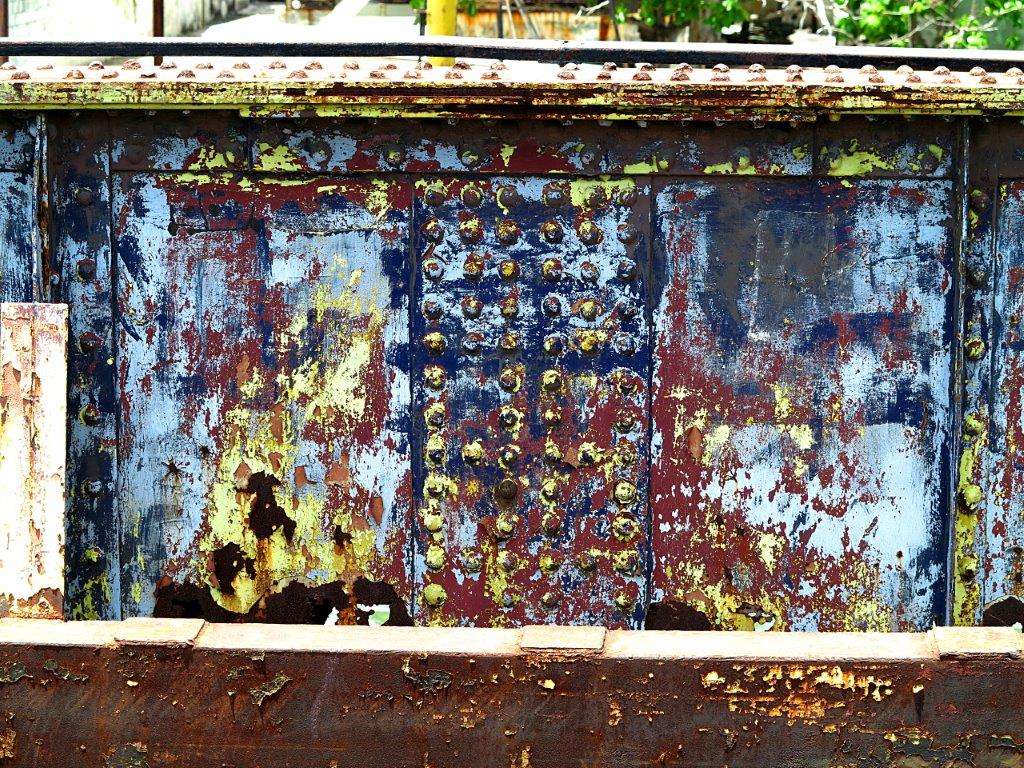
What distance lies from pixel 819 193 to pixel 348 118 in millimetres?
1260

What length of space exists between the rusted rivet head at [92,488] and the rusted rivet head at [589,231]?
4.82ft

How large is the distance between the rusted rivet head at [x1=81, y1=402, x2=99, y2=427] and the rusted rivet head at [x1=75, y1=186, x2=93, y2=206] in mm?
539

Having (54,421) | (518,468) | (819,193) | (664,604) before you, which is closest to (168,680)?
(54,421)

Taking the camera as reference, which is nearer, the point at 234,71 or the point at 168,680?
the point at 168,680

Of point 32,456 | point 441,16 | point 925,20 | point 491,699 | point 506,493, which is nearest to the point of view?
point 491,699

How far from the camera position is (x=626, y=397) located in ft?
11.7

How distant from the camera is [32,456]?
127 inches

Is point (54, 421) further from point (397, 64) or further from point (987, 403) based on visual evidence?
point (987, 403)

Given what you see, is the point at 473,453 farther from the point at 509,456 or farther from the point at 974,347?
the point at 974,347

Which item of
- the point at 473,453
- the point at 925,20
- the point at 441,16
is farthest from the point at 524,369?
the point at 925,20

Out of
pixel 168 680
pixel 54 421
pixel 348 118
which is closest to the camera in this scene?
pixel 168 680

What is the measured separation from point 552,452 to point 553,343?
297mm

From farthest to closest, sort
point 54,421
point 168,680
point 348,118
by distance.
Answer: point 348,118, point 54,421, point 168,680

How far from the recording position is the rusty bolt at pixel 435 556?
144 inches
